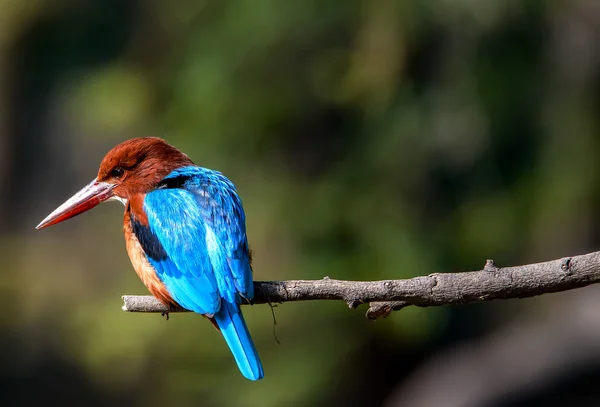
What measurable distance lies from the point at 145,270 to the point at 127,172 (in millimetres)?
398

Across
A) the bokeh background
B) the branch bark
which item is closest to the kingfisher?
the branch bark

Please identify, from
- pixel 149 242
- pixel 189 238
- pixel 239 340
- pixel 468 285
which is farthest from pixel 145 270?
pixel 468 285

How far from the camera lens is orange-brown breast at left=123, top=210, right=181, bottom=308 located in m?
2.48

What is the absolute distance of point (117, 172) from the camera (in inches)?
111

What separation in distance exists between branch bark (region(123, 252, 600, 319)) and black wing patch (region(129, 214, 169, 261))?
607 mm

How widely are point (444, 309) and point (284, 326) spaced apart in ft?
2.77

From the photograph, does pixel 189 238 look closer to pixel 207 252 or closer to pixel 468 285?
pixel 207 252

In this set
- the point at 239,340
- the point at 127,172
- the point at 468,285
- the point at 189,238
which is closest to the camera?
the point at 468,285

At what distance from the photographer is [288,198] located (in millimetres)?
4617

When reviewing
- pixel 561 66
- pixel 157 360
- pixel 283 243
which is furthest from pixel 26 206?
pixel 561 66

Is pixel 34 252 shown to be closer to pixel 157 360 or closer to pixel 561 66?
pixel 157 360

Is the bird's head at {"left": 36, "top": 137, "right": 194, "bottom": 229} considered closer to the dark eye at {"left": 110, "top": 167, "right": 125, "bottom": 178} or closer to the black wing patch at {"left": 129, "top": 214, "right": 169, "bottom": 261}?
the dark eye at {"left": 110, "top": 167, "right": 125, "bottom": 178}

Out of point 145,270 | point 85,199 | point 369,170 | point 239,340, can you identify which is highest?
point 369,170

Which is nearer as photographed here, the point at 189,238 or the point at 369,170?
the point at 189,238
